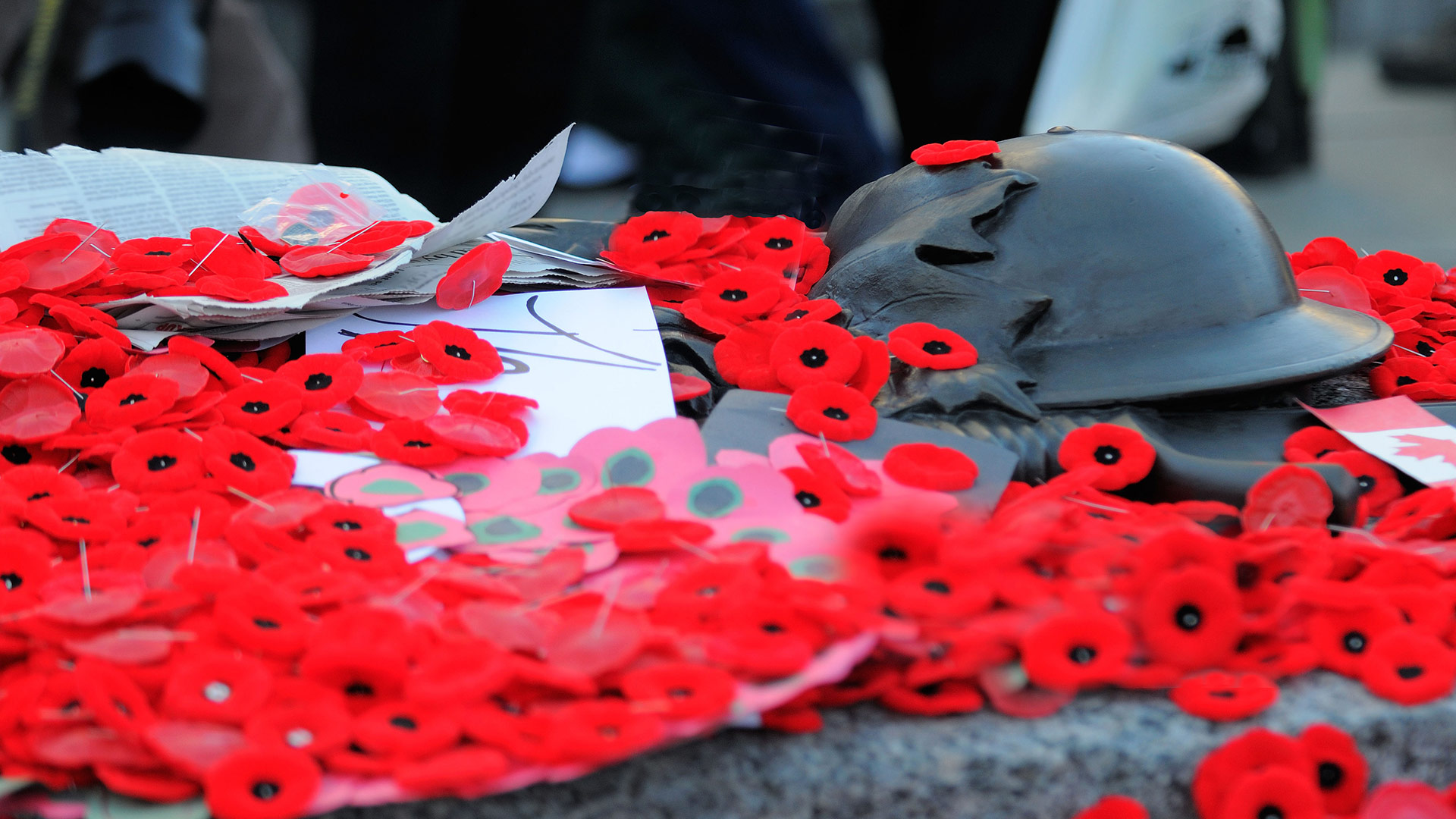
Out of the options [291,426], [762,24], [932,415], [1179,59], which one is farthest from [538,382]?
[1179,59]

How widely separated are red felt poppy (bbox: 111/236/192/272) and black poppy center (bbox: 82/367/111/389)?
19 centimetres

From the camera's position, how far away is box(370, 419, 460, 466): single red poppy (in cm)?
100

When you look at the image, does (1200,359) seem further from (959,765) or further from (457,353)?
(457,353)

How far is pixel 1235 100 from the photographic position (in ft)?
9.52

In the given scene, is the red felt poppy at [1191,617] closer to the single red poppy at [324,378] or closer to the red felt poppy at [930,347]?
the red felt poppy at [930,347]

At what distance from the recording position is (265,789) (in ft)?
2.33

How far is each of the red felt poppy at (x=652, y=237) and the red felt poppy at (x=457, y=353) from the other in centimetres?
26

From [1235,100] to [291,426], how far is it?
8.51ft

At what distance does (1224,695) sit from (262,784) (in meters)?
0.64

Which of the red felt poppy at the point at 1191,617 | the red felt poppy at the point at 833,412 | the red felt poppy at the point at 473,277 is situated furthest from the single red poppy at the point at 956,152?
the red felt poppy at the point at 1191,617

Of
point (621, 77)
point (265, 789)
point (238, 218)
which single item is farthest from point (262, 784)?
point (621, 77)

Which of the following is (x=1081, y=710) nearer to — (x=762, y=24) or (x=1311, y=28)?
(x=762, y=24)

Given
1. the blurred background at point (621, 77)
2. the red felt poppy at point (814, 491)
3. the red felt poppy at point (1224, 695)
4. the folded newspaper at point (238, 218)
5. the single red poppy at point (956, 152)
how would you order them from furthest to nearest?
the blurred background at point (621, 77) < the single red poppy at point (956, 152) < the folded newspaper at point (238, 218) < the red felt poppy at point (814, 491) < the red felt poppy at point (1224, 695)

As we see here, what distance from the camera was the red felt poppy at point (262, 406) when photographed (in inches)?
40.9
